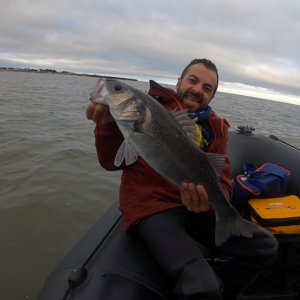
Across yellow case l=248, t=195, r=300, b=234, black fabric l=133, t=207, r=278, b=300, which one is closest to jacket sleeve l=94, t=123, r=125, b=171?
black fabric l=133, t=207, r=278, b=300

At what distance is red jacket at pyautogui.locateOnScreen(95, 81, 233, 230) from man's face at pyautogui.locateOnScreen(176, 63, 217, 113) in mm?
267

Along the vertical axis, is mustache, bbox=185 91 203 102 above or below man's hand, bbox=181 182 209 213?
above

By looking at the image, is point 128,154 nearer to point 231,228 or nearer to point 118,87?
point 118,87

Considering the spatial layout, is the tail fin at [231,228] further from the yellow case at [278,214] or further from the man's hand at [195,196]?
the yellow case at [278,214]

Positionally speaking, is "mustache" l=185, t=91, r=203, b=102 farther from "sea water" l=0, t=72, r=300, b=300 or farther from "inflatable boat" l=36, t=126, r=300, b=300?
"sea water" l=0, t=72, r=300, b=300

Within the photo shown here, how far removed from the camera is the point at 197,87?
3055 mm

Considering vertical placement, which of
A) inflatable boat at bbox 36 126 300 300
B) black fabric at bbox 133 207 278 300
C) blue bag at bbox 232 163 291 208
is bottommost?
inflatable boat at bbox 36 126 300 300

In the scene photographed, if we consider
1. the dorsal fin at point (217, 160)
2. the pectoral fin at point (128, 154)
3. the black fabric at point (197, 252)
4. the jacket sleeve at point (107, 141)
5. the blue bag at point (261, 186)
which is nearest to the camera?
the black fabric at point (197, 252)

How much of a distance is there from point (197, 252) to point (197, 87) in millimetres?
2041

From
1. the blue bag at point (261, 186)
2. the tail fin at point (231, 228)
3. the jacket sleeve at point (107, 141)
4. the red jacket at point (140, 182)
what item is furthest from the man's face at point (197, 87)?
the tail fin at point (231, 228)

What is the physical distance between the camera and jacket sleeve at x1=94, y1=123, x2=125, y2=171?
2428 millimetres

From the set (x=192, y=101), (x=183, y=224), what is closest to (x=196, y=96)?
(x=192, y=101)

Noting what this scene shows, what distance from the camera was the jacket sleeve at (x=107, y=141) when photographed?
2428 millimetres

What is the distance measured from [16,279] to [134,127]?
3.21 metres
